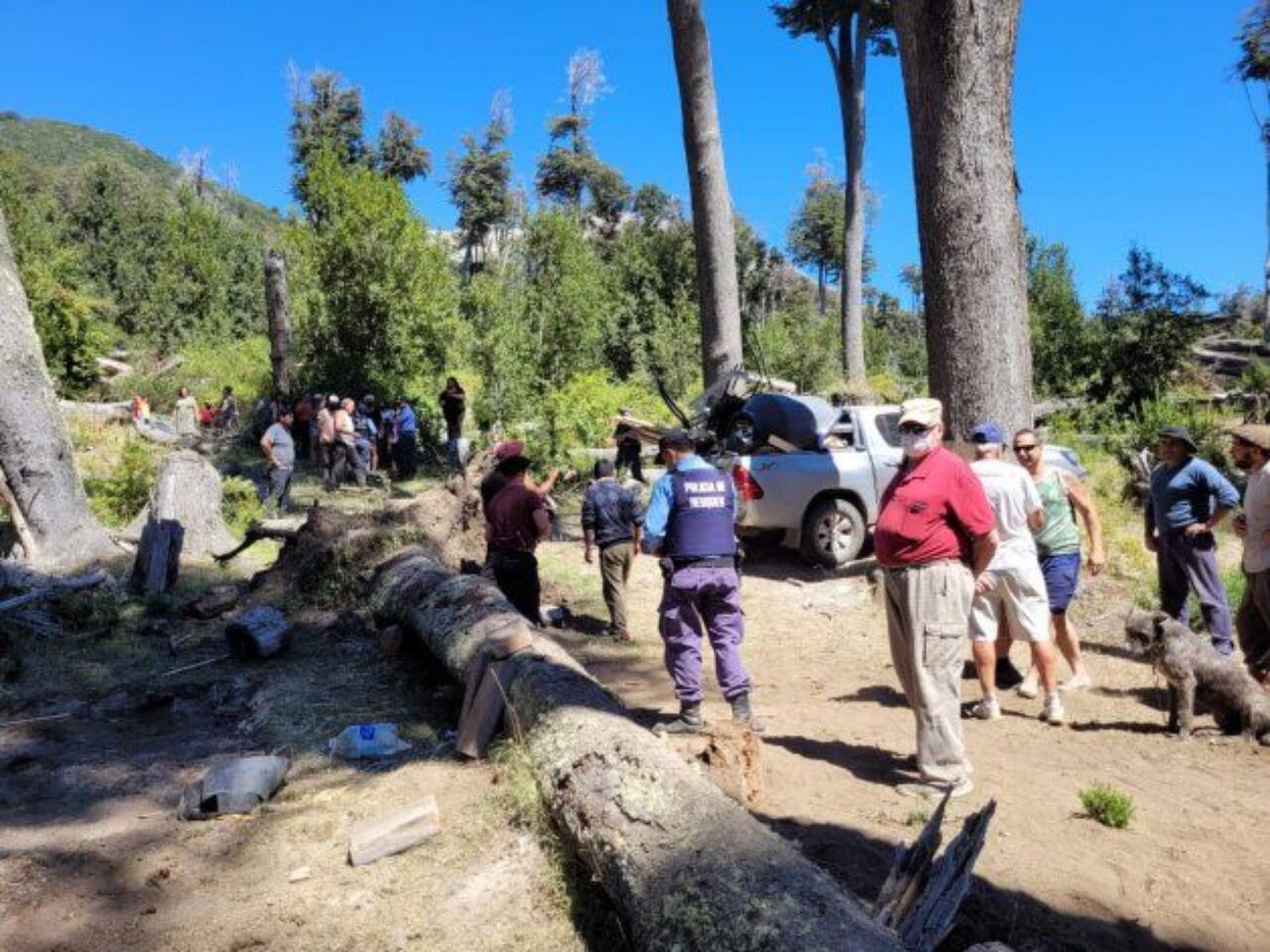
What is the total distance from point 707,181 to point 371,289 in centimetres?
1230

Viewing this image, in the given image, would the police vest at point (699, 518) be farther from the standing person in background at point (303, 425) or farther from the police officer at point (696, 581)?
the standing person in background at point (303, 425)

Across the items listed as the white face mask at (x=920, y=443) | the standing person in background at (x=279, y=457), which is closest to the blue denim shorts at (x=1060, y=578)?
the white face mask at (x=920, y=443)

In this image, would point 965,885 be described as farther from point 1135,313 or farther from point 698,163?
point 1135,313

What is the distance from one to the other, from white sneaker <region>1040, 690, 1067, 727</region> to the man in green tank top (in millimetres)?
556

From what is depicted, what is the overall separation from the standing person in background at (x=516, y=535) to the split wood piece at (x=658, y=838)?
1775mm

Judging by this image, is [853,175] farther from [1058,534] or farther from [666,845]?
[666,845]

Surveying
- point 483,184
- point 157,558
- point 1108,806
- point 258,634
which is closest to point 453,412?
point 157,558

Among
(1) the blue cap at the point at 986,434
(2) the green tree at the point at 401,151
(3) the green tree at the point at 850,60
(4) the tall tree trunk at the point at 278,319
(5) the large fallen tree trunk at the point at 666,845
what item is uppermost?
(2) the green tree at the point at 401,151

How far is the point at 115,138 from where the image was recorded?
392ft

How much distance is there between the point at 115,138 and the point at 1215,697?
144 meters

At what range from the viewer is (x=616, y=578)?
7812 millimetres

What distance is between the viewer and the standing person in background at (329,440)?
594 inches

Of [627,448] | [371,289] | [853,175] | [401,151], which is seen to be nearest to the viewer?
[627,448]

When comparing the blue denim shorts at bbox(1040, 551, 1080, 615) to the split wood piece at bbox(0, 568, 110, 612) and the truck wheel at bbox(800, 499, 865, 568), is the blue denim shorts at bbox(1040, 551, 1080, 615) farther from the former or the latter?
the split wood piece at bbox(0, 568, 110, 612)
